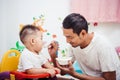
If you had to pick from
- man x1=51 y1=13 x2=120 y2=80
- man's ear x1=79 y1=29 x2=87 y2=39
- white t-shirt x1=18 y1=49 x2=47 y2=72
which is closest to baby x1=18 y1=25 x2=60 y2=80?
white t-shirt x1=18 y1=49 x2=47 y2=72

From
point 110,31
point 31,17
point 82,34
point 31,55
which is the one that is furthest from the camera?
point 31,17

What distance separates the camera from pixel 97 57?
1598mm

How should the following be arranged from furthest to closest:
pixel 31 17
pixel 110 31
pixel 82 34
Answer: pixel 31 17
pixel 110 31
pixel 82 34

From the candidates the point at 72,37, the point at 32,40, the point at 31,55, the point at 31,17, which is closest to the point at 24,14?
the point at 31,17

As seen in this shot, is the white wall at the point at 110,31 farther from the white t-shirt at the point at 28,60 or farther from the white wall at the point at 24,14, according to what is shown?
→ the white t-shirt at the point at 28,60

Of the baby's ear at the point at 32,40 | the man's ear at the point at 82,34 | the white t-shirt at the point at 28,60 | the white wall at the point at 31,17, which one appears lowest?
the white t-shirt at the point at 28,60

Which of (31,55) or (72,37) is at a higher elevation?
(72,37)

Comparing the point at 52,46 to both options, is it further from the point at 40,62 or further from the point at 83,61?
the point at 83,61

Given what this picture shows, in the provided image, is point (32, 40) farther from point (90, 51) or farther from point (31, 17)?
point (31, 17)

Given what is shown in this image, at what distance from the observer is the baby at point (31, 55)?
162cm

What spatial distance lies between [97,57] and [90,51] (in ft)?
0.23

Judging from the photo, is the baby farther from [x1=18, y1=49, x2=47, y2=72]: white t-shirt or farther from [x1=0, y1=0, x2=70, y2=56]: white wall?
[x1=0, y1=0, x2=70, y2=56]: white wall

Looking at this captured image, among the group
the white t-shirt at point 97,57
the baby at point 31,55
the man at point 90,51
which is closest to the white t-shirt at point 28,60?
the baby at point 31,55

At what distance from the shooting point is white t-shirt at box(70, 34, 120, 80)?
1531 mm
